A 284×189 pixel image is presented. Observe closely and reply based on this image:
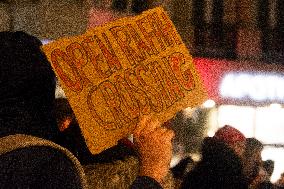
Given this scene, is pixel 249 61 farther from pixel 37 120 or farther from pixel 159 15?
pixel 37 120

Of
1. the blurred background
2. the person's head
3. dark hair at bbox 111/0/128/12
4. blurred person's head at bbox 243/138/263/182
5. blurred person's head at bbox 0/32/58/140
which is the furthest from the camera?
dark hair at bbox 111/0/128/12

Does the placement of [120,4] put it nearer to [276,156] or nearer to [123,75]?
[276,156]

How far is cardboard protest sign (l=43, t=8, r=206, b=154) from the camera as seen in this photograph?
1.91m

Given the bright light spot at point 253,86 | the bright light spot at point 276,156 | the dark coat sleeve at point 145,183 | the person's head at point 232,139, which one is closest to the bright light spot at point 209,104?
the bright light spot at point 253,86

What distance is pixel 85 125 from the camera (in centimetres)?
189

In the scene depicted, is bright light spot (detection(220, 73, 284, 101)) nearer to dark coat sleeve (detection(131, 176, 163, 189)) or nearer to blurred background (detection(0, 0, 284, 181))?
blurred background (detection(0, 0, 284, 181))

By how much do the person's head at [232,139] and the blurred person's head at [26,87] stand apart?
2.24m

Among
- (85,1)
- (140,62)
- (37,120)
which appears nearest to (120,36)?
(140,62)

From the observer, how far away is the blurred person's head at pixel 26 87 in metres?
1.56

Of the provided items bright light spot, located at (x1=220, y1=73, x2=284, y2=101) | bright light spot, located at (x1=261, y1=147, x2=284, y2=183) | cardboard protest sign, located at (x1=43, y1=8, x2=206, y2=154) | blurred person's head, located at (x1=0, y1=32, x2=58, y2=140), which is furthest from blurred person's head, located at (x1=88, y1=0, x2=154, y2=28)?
blurred person's head, located at (x1=0, y1=32, x2=58, y2=140)

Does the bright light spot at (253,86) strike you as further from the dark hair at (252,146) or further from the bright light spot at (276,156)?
the dark hair at (252,146)

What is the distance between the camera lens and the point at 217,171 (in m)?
3.38

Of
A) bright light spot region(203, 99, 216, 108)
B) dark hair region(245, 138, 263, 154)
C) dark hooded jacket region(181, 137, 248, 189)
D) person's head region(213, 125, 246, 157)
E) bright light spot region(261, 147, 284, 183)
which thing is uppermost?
dark hooded jacket region(181, 137, 248, 189)

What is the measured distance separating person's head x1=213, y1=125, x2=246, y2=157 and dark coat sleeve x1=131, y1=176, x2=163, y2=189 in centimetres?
207
